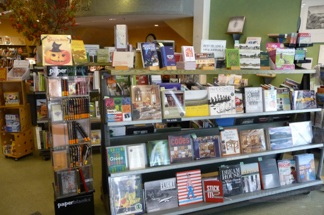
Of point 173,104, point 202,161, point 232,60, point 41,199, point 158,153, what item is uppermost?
point 232,60

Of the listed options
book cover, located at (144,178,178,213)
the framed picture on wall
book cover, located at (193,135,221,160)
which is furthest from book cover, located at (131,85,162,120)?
the framed picture on wall

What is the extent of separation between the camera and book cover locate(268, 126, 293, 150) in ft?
9.87

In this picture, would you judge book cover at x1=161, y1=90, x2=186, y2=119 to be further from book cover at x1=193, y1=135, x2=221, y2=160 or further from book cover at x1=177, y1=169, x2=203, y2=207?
book cover at x1=177, y1=169, x2=203, y2=207

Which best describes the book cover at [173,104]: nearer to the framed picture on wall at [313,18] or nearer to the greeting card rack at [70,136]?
the greeting card rack at [70,136]

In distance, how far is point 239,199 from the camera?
276 cm

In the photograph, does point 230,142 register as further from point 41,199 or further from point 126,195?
point 41,199

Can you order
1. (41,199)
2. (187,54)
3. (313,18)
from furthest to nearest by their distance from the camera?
(313,18), (41,199), (187,54)

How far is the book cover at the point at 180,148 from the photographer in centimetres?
260

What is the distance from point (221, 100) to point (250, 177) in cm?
98

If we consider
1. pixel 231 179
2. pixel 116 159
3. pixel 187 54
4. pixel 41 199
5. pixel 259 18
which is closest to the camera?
pixel 116 159

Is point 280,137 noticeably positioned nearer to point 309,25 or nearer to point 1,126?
point 309,25

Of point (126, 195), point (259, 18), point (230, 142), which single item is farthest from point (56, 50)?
point (259, 18)

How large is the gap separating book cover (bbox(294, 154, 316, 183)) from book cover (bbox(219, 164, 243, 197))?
85cm

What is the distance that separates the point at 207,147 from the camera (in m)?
2.74
